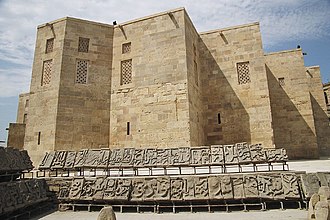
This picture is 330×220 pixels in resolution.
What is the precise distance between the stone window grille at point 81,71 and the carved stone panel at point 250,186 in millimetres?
9704

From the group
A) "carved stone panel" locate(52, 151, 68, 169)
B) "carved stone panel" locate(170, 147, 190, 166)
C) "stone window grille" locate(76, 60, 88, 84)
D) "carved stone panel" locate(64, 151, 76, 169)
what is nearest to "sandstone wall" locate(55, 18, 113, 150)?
"stone window grille" locate(76, 60, 88, 84)

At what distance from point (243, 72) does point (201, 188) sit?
8897 millimetres

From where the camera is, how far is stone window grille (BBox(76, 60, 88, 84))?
12312mm

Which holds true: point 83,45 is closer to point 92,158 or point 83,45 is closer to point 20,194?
point 92,158

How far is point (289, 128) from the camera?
1534 centimetres

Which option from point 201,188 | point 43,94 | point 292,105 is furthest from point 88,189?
point 292,105

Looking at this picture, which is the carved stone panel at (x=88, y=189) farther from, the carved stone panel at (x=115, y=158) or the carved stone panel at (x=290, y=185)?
the carved stone panel at (x=290, y=185)

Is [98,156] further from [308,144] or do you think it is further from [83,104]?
[308,144]

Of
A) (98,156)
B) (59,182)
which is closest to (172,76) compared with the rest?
(98,156)

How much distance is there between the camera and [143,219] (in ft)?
16.5

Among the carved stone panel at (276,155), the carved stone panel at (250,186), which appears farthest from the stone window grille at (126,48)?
the carved stone panel at (250,186)

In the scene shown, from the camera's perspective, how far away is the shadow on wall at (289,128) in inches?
585

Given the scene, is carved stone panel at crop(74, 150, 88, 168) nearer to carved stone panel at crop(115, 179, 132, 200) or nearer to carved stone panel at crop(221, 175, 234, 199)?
carved stone panel at crop(115, 179, 132, 200)

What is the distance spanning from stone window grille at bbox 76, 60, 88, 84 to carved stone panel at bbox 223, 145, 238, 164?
861cm
